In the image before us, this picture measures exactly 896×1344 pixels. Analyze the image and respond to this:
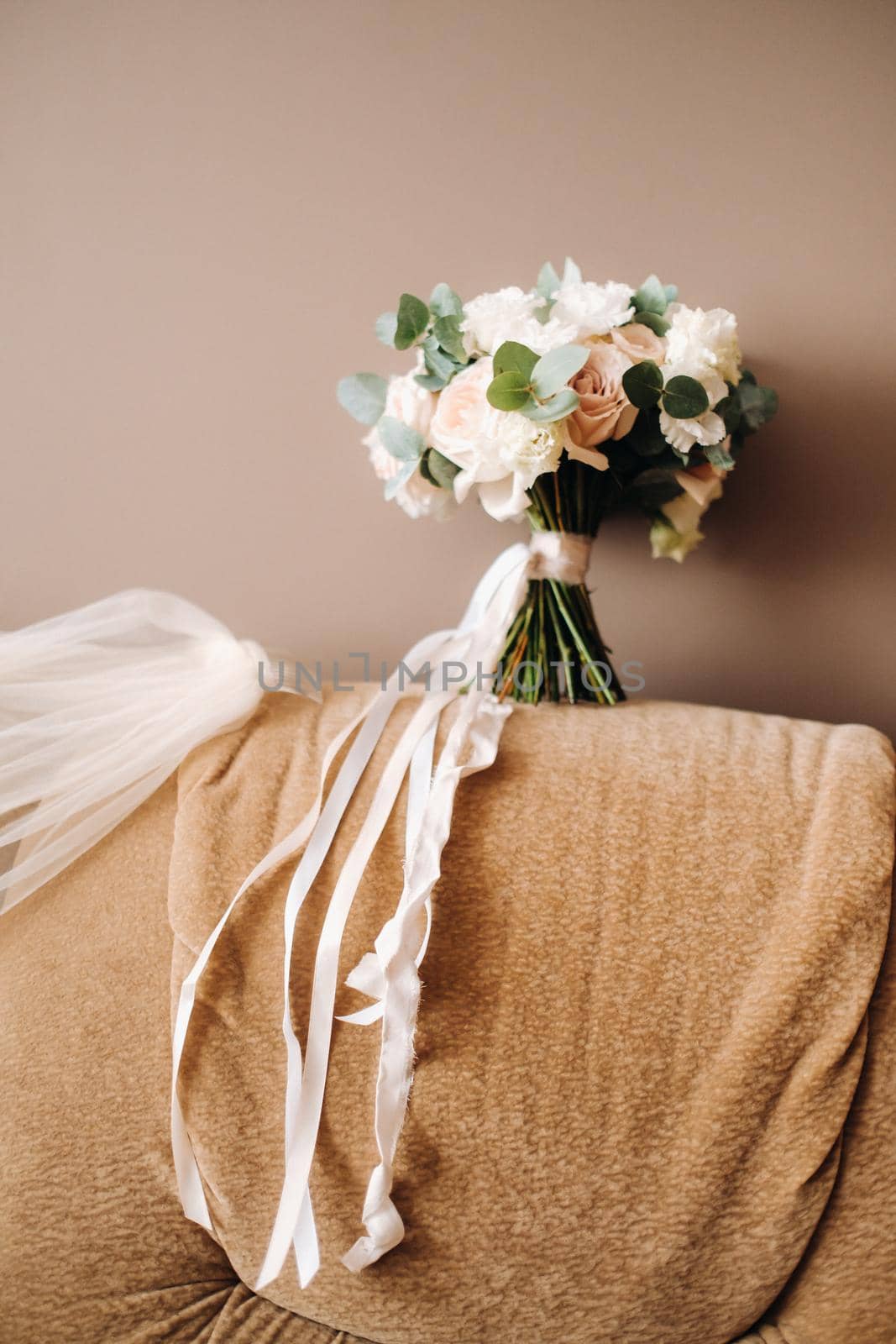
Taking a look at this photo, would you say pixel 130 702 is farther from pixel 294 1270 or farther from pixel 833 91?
pixel 833 91

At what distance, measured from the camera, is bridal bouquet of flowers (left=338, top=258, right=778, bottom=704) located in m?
0.93

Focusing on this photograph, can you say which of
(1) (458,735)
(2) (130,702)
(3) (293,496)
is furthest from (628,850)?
(3) (293,496)

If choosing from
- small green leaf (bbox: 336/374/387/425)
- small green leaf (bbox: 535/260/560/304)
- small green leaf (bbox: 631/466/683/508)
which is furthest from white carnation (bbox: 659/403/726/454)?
small green leaf (bbox: 336/374/387/425)

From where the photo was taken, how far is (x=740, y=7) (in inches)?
46.4

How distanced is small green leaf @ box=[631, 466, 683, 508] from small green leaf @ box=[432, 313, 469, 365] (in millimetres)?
264

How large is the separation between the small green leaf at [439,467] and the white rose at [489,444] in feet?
0.07

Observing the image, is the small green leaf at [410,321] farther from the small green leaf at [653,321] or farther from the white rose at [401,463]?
the small green leaf at [653,321]

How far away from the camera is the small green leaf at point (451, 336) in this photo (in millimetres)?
983

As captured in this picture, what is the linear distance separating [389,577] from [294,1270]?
838 millimetres

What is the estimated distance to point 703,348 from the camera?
95cm

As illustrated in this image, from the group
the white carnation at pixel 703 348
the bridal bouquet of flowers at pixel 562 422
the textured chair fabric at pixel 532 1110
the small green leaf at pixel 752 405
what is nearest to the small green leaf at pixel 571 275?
the bridal bouquet of flowers at pixel 562 422

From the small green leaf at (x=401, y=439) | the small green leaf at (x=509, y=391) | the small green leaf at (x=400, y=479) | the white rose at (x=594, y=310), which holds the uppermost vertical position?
the white rose at (x=594, y=310)

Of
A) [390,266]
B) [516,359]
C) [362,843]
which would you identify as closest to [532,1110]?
[362,843]

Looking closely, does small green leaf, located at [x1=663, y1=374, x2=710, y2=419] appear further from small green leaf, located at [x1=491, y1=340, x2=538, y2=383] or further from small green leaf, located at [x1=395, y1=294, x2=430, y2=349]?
small green leaf, located at [x1=395, y1=294, x2=430, y2=349]
